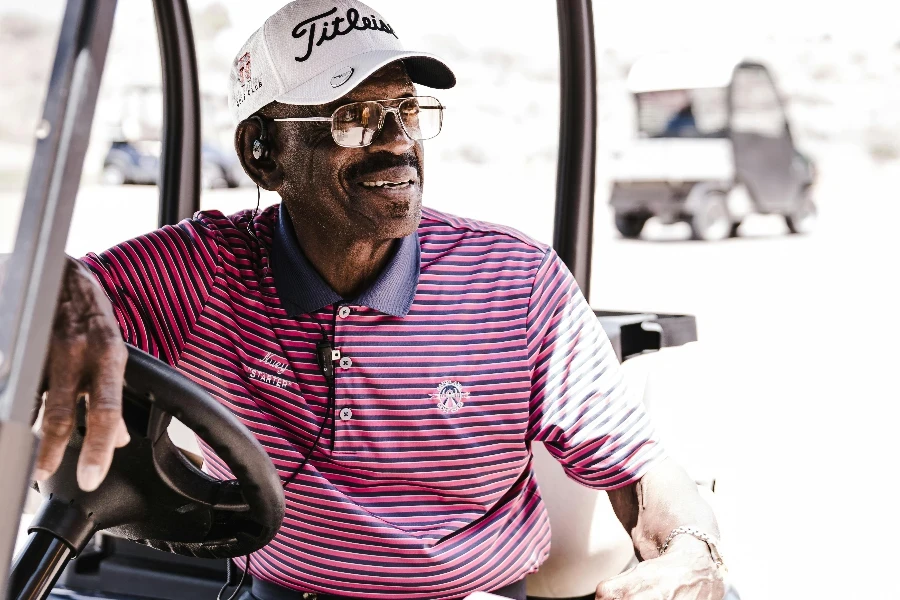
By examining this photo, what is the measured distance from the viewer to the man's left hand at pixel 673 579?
147 centimetres

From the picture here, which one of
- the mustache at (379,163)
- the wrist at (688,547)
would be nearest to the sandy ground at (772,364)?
the mustache at (379,163)

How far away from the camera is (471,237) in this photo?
5.95ft

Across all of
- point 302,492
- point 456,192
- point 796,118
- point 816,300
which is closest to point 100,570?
point 302,492

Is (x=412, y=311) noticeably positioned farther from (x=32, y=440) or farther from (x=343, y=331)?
(x=32, y=440)

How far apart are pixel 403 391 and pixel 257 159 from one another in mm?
545

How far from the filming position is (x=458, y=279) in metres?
1.76

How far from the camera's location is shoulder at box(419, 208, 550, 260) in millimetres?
1774

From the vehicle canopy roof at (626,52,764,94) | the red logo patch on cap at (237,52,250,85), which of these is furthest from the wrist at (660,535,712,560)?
the vehicle canopy roof at (626,52,764,94)

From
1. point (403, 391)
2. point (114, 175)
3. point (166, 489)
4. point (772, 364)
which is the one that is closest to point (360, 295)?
point (403, 391)

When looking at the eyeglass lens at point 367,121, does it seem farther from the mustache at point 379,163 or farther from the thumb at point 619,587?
the thumb at point 619,587

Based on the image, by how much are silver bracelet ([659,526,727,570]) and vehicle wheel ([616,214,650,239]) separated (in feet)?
37.0

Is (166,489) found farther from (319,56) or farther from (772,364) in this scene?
(772,364)

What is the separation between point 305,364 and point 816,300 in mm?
10127

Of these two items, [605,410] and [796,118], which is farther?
[796,118]
